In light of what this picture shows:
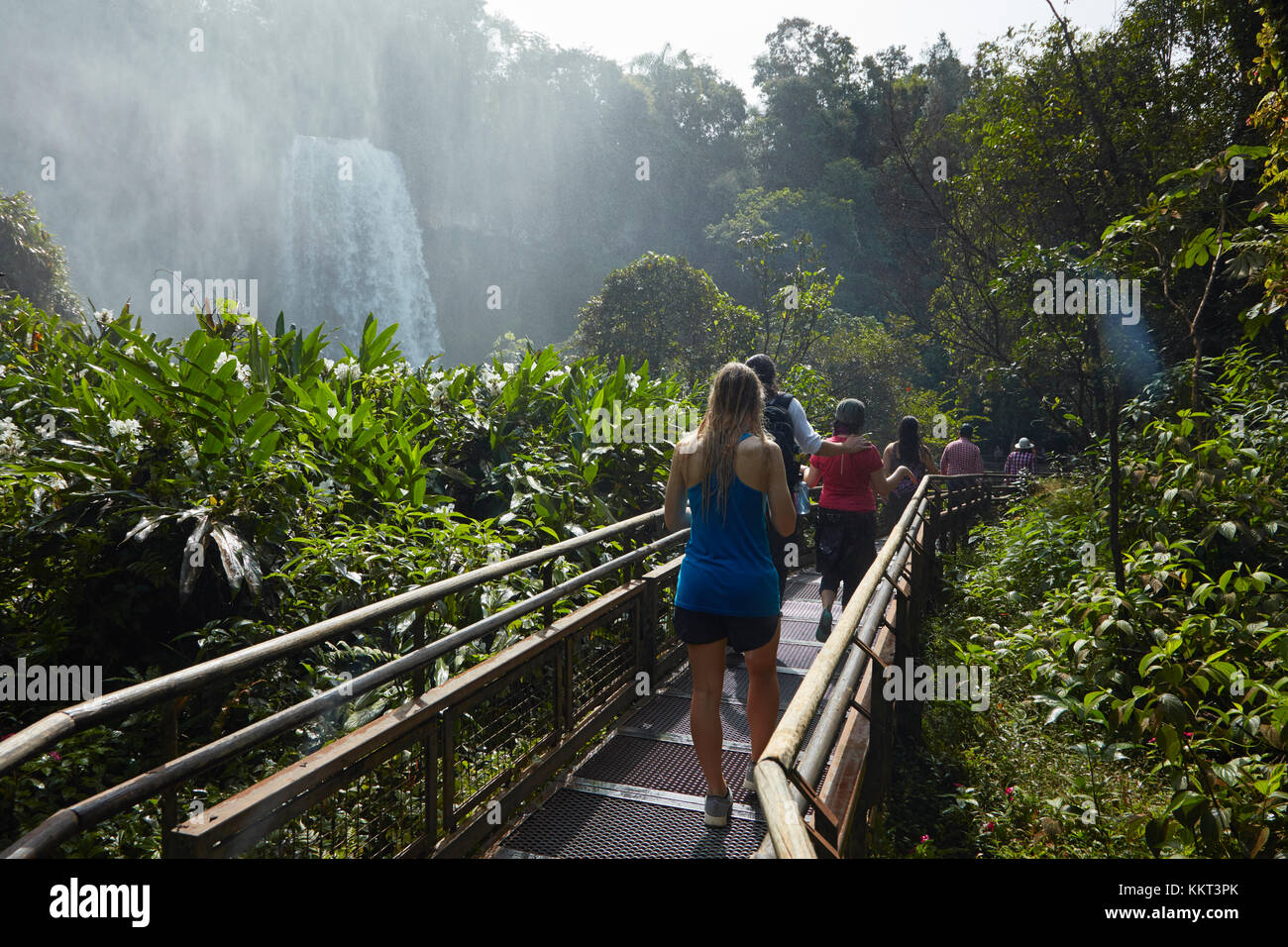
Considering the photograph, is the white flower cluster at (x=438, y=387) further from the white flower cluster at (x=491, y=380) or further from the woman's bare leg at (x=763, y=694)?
the woman's bare leg at (x=763, y=694)

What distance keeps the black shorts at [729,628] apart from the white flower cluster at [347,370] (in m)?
3.94

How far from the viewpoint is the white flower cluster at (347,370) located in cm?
609

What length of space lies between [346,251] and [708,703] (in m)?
36.6

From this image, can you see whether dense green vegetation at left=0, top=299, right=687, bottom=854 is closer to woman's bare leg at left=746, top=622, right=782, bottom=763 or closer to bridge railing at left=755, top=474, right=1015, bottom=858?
woman's bare leg at left=746, top=622, right=782, bottom=763

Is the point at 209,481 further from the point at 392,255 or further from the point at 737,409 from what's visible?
the point at 392,255

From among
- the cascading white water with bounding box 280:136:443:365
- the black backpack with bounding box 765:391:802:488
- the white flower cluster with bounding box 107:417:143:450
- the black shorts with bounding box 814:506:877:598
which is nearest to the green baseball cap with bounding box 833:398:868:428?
the black shorts with bounding box 814:506:877:598

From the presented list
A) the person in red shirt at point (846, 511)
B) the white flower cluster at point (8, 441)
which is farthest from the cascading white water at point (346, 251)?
the white flower cluster at point (8, 441)

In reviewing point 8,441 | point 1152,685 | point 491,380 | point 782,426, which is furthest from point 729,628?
point 491,380

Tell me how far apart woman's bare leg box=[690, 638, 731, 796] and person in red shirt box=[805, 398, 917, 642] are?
8.53 ft

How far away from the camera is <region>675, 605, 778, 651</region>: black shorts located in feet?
9.92

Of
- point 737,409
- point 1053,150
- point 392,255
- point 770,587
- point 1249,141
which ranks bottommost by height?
point 770,587

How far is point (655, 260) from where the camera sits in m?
22.8

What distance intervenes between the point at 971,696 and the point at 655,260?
19.1 meters
